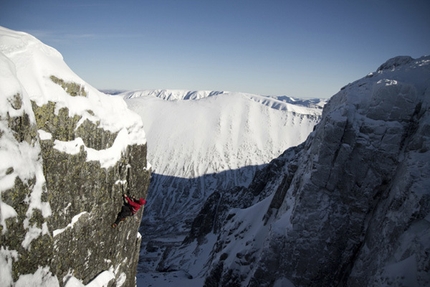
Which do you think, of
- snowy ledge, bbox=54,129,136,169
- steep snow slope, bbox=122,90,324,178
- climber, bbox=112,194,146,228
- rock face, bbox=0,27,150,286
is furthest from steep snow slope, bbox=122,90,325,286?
snowy ledge, bbox=54,129,136,169

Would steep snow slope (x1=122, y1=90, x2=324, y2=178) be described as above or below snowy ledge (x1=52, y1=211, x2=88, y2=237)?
below

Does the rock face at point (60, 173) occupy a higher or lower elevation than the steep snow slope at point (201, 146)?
higher

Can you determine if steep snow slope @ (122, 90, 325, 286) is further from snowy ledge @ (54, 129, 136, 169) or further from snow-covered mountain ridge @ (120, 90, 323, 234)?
snowy ledge @ (54, 129, 136, 169)

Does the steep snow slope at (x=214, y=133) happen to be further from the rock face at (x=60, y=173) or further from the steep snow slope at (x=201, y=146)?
the rock face at (x=60, y=173)

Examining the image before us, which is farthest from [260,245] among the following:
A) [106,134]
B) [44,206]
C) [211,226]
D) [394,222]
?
[211,226]

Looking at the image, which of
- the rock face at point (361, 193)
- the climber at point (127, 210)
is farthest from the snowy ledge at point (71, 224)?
the rock face at point (361, 193)

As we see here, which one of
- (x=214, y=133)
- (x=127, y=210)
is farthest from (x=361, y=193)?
(x=214, y=133)

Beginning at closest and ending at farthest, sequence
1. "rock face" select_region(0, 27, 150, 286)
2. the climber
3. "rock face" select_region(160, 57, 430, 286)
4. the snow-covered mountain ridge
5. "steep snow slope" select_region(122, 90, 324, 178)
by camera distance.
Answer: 1. "rock face" select_region(0, 27, 150, 286)
2. the climber
3. "rock face" select_region(160, 57, 430, 286)
4. the snow-covered mountain ridge
5. "steep snow slope" select_region(122, 90, 324, 178)

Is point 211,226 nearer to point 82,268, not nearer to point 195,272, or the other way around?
point 195,272
